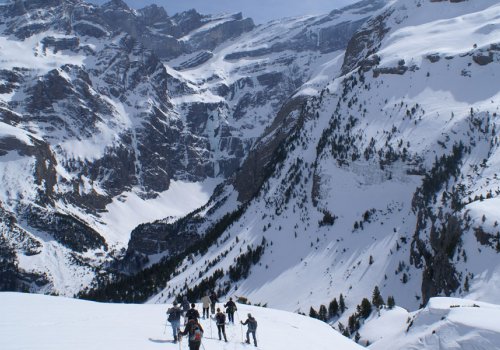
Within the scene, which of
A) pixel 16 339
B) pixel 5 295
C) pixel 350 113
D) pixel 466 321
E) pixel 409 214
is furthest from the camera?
pixel 350 113

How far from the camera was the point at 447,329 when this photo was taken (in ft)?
130

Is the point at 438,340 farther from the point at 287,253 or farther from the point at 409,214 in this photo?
the point at 287,253

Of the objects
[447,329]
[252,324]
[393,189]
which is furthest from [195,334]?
[393,189]

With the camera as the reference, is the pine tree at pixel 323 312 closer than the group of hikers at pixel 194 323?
No

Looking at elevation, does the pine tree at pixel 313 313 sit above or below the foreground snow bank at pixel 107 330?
below

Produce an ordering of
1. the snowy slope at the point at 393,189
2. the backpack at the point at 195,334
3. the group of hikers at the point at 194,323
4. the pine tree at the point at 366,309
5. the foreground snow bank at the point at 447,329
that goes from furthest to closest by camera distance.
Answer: the snowy slope at the point at 393,189 → the pine tree at the point at 366,309 → the foreground snow bank at the point at 447,329 → the group of hikers at the point at 194,323 → the backpack at the point at 195,334

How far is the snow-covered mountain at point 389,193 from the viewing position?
74500mm

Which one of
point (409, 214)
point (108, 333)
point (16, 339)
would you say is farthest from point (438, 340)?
point (409, 214)

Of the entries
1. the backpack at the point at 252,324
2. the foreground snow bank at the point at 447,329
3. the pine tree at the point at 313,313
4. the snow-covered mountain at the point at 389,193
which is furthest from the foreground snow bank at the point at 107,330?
the pine tree at the point at 313,313

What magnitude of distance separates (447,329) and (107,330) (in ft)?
76.8

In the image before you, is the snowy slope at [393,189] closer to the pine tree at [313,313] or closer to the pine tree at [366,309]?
the pine tree at [313,313]

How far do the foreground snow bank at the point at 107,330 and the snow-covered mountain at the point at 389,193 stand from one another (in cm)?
2401

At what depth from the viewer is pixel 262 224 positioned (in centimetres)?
14288

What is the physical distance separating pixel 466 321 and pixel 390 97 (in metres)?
88.9
